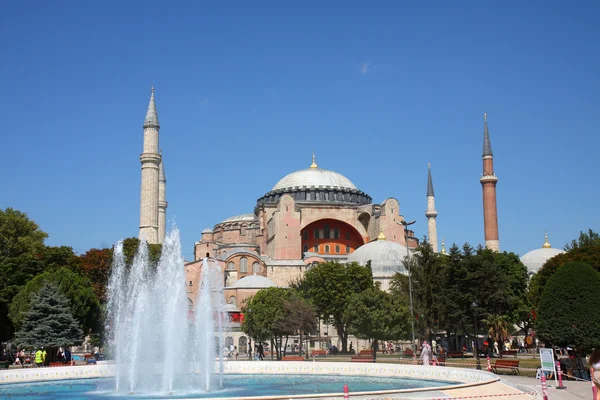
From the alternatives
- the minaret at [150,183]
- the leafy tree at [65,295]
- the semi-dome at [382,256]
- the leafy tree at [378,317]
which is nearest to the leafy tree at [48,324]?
the leafy tree at [65,295]

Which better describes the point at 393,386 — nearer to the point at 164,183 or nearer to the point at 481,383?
the point at 481,383

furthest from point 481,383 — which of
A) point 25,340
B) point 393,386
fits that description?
point 25,340

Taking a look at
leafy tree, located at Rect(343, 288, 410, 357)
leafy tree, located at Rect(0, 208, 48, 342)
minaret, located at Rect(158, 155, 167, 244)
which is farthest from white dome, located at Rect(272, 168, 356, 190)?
leafy tree, located at Rect(343, 288, 410, 357)

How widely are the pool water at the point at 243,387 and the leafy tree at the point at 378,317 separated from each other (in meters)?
11.1

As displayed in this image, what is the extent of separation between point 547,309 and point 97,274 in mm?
27281

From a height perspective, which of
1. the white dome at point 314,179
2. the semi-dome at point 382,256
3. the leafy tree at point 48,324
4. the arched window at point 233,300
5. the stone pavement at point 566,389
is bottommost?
the stone pavement at point 566,389

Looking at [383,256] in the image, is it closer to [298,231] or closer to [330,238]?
[298,231]

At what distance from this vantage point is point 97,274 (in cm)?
3862

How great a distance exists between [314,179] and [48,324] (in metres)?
36.9

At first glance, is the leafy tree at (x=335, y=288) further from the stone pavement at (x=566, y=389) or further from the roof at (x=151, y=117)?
the stone pavement at (x=566, y=389)

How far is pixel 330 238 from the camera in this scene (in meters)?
57.3

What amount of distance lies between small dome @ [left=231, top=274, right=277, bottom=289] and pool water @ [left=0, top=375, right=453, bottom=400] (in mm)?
25856

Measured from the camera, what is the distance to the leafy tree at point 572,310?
1711 cm

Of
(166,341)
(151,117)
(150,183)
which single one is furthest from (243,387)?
(151,117)
